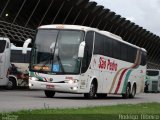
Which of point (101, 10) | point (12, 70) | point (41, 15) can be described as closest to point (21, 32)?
point (41, 15)

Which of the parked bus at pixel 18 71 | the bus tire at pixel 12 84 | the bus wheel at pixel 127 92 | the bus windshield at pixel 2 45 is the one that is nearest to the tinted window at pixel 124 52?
the bus wheel at pixel 127 92

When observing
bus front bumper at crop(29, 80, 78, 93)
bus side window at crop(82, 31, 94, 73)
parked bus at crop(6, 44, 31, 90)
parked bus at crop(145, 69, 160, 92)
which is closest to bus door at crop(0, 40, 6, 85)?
parked bus at crop(6, 44, 31, 90)

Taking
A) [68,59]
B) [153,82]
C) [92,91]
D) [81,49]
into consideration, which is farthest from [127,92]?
[153,82]

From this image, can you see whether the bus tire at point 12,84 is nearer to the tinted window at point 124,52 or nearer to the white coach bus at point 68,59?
the tinted window at point 124,52

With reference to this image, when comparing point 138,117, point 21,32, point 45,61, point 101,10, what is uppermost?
point 101,10

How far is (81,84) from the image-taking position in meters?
25.4

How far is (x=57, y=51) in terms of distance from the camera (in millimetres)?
25328

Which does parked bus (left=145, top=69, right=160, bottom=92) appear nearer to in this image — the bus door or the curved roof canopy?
the curved roof canopy

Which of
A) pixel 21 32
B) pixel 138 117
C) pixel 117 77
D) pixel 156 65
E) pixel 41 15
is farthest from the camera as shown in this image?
pixel 156 65

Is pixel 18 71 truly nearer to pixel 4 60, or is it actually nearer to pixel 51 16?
pixel 4 60

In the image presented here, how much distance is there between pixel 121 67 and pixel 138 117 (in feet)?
60.2

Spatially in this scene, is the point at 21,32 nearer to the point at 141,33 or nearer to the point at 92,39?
the point at 92,39

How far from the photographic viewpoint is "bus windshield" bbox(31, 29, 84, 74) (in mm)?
25188

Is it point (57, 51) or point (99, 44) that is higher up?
point (99, 44)
